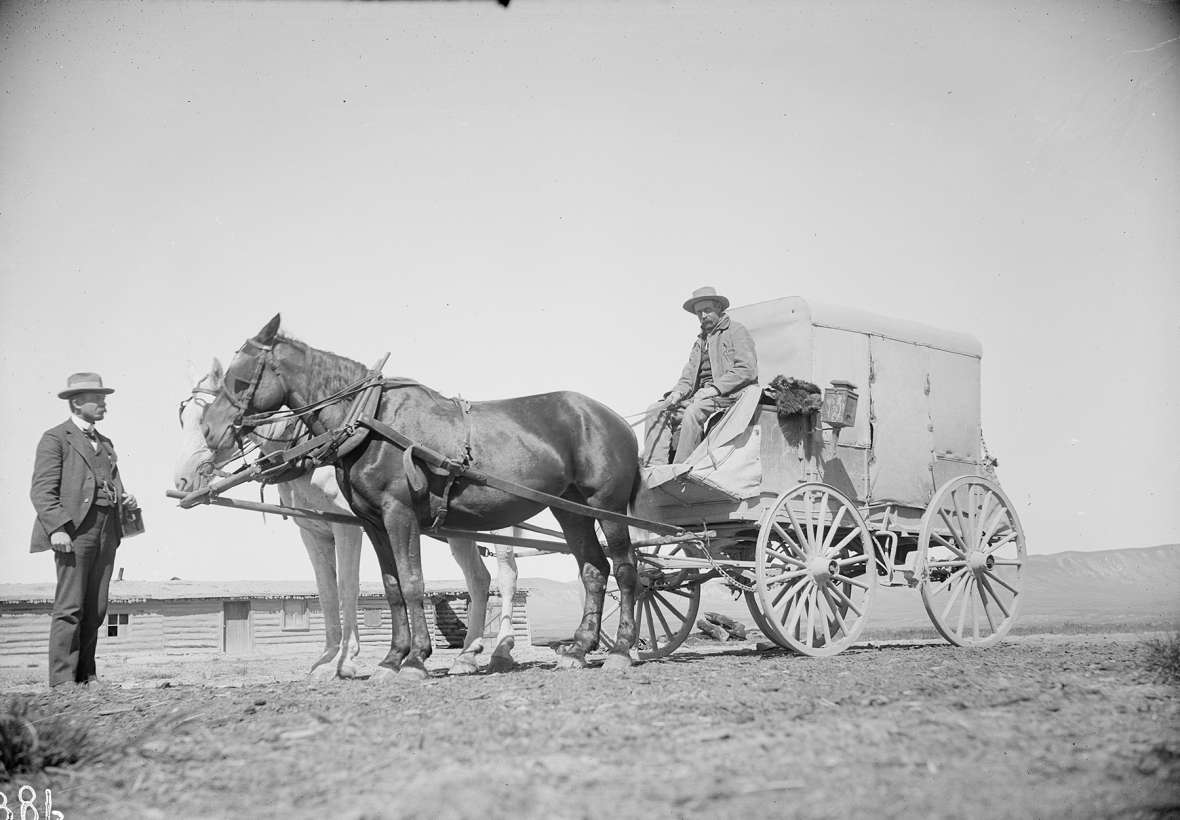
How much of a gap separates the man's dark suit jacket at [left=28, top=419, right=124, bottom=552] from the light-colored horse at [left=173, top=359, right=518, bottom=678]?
40.5 inches

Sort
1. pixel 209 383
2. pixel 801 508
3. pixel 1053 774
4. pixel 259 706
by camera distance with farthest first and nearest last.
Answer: pixel 801 508 < pixel 209 383 < pixel 259 706 < pixel 1053 774

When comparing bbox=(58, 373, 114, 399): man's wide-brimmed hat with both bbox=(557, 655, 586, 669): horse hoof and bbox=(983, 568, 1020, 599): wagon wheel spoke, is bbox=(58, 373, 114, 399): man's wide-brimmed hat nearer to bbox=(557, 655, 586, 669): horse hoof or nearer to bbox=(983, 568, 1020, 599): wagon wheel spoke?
bbox=(557, 655, 586, 669): horse hoof

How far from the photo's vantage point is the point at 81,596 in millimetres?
8234

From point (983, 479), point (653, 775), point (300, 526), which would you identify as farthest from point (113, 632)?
point (653, 775)

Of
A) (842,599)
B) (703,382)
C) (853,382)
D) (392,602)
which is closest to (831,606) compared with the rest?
(842,599)

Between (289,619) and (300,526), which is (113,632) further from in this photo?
(300,526)

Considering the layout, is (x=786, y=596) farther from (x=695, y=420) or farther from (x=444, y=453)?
(x=444, y=453)

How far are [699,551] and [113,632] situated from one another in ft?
38.5

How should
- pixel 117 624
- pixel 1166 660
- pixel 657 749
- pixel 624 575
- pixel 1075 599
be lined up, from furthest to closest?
1. pixel 1075 599
2. pixel 117 624
3. pixel 624 575
4. pixel 1166 660
5. pixel 657 749

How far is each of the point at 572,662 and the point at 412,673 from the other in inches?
57.0

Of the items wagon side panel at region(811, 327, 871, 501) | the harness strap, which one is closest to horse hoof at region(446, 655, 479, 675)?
the harness strap

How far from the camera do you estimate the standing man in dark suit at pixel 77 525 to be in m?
8.20

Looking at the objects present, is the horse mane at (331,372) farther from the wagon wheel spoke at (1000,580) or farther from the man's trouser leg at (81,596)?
the wagon wheel spoke at (1000,580)

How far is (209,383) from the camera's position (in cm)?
809
